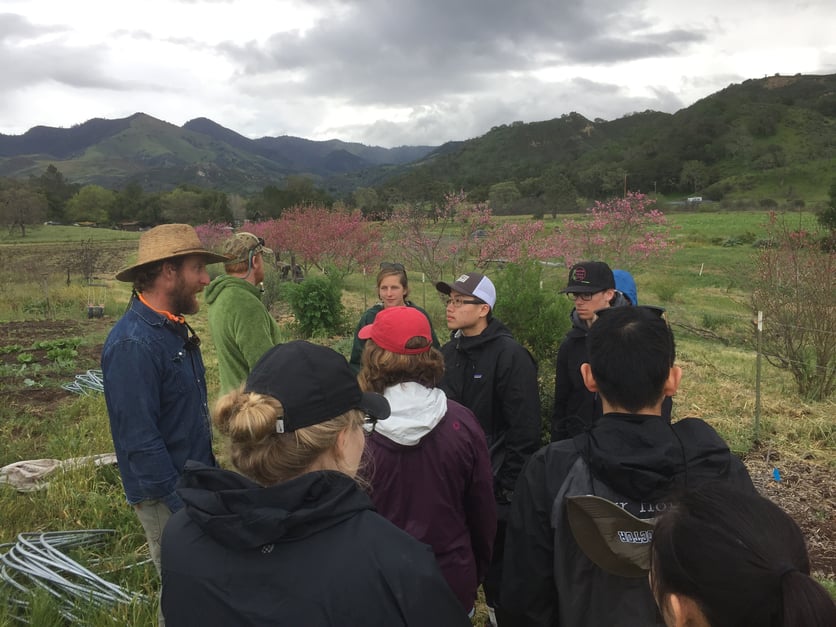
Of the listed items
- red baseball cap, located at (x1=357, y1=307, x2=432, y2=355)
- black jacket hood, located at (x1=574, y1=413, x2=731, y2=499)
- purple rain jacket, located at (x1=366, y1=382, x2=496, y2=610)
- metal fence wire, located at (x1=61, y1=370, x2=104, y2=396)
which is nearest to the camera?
black jacket hood, located at (x1=574, y1=413, x2=731, y2=499)

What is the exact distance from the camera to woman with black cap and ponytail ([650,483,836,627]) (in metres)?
0.79

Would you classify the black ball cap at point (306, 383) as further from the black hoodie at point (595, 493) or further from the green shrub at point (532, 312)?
the green shrub at point (532, 312)

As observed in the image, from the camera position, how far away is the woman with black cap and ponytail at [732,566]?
→ 2.61 ft

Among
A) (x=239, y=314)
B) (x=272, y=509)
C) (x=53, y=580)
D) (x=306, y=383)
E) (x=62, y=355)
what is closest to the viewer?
(x=272, y=509)

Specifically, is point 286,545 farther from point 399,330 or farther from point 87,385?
point 87,385

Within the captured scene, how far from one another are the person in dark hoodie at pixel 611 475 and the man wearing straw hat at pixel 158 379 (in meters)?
1.49

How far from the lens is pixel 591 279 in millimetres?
3299

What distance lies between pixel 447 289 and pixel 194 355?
59.8 inches

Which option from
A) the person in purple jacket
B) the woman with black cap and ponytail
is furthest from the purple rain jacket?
the woman with black cap and ponytail

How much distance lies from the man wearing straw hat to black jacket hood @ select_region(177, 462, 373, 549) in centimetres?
128

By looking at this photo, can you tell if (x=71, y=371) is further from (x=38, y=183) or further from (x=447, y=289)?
(x=38, y=183)

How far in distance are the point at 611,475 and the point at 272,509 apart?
93cm

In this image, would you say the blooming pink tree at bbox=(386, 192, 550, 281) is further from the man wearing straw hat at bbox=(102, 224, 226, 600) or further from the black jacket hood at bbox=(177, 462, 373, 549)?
the black jacket hood at bbox=(177, 462, 373, 549)

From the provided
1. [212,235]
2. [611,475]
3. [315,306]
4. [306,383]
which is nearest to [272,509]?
[306,383]
